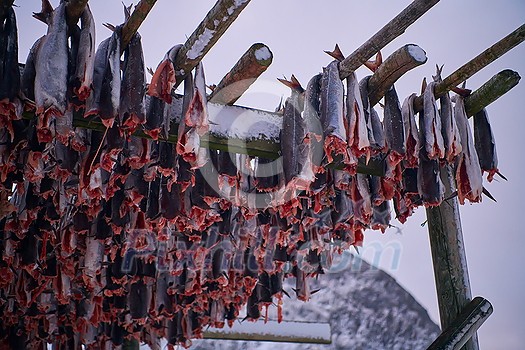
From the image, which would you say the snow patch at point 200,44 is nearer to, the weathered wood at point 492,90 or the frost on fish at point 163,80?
the frost on fish at point 163,80

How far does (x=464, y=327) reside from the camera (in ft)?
14.4

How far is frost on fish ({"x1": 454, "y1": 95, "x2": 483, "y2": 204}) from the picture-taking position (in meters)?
3.85

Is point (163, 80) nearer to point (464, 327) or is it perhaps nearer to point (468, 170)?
point (468, 170)

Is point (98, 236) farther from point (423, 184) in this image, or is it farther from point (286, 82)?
point (423, 184)

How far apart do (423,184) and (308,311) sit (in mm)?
8824

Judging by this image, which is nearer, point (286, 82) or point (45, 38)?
point (45, 38)

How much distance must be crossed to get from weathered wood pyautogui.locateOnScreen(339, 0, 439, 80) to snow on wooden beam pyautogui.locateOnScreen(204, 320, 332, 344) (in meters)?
5.46

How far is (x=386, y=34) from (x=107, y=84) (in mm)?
1393

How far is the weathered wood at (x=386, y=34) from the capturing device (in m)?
3.15

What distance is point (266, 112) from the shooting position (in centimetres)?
380

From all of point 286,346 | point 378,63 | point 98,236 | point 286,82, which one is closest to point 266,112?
point 286,82

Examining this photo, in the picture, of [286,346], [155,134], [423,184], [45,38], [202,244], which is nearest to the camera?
[45,38]

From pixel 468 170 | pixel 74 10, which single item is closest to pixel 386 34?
pixel 468 170

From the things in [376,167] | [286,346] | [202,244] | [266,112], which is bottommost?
[286,346]
